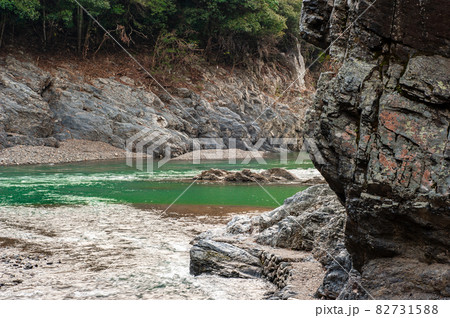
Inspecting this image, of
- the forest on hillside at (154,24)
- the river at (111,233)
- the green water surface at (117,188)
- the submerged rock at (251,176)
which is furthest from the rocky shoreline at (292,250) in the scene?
the forest on hillside at (154,24)

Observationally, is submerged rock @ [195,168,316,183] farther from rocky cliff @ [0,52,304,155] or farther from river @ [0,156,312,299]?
rocky cliff @ [0,52,304,155]

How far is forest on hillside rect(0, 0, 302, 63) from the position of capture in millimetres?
26906

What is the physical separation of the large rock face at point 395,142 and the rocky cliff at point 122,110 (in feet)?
67.4

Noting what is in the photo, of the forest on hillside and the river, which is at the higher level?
the forest on hillside

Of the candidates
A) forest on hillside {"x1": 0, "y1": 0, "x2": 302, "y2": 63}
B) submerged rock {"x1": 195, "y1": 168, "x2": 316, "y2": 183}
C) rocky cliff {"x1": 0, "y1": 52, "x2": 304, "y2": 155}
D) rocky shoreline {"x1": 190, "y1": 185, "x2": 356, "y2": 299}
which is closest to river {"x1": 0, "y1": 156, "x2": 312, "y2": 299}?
rocky shoreline {"x1": 190, "y1": 185, "x2": 356, "y2": 299}

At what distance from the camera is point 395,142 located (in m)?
3.73

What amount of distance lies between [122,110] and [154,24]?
29.5ft

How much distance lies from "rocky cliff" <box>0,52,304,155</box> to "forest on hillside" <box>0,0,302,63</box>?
89.2 inches

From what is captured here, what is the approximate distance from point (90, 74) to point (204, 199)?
18.5m

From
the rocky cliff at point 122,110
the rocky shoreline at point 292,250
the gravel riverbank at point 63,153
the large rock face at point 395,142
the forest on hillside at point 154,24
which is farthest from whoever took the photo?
the forest on hillside at point 154,24

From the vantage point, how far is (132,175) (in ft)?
57.9

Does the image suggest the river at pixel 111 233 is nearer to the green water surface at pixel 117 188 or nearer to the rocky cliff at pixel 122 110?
the green water surface at pixel 117 188

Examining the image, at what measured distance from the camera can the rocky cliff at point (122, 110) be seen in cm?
2280

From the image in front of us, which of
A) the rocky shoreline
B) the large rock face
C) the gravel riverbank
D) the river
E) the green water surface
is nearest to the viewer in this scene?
the large rock face
